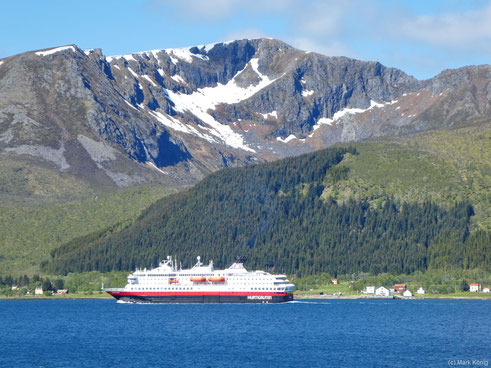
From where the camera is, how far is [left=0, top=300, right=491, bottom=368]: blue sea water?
130m

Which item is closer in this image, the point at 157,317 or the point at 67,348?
the point at 67,348

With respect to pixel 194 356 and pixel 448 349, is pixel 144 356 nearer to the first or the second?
pixel 194 356

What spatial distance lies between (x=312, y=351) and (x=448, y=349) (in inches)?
783

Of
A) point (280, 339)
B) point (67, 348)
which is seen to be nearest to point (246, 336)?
point (280, 339)

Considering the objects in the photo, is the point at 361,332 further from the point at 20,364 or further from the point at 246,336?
the point at 20,364

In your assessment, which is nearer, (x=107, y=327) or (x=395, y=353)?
(x=395, y=353)

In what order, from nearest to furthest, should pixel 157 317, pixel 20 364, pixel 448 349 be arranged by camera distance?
pixel 20 364
pixel 448 349
pixel 157 317

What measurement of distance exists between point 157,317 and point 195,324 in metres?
18.9

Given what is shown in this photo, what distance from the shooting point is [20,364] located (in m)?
129

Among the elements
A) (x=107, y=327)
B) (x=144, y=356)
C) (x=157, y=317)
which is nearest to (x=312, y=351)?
(x=144, y=356)

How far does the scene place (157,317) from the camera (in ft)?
643

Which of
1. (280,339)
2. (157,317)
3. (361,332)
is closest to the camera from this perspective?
(280,339)

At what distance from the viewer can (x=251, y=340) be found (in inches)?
5984

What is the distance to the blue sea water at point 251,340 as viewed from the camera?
→ 12975 centimetres
